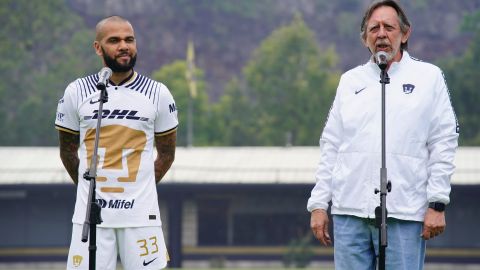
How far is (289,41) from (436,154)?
7805 centimetres

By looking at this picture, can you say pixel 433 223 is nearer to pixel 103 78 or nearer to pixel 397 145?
pixel 397 145

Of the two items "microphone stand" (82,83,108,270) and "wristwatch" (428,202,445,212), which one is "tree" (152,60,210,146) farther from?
"wristwatch" (428,202,445,212)

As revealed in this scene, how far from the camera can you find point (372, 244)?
27.1 feet

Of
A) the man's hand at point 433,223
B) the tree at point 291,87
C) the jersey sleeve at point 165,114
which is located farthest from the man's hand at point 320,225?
the tree at point 291,87

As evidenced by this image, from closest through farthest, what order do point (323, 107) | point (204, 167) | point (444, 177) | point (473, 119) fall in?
point (444, 177) < point (204, 167) < point (323, 107) < point (473, 119)

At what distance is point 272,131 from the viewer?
8469 cm

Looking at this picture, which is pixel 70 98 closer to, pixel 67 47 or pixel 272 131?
pixel 272 131

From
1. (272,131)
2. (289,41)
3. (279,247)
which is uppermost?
(289,41)

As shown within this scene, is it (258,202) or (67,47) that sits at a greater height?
(67,47)

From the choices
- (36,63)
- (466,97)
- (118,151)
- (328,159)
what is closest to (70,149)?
(118,151)

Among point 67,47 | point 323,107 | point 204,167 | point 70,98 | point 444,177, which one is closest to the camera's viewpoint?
point 444,177

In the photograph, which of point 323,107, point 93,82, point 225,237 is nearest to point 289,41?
point 323,107

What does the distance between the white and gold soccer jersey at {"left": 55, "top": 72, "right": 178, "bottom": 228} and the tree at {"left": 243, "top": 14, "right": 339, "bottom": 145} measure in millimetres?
72375

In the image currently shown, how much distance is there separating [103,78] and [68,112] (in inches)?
23.5
